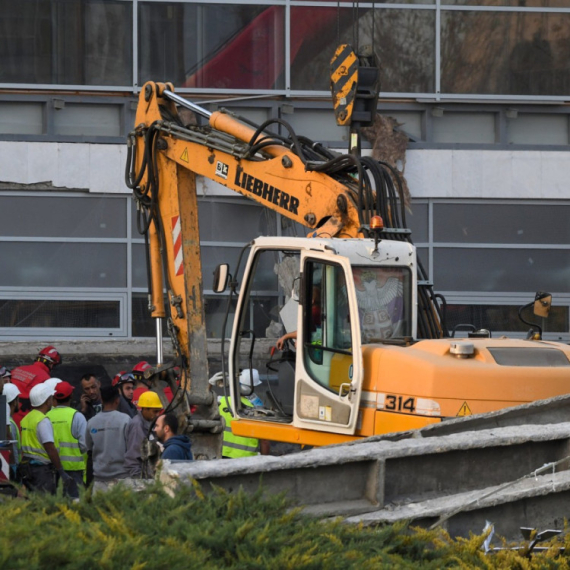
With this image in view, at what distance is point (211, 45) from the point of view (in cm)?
1895

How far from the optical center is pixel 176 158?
12.0 m

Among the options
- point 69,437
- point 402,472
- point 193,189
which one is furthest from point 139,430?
point 402,472

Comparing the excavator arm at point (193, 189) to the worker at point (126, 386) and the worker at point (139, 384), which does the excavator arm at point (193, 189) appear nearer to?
the worker at point (139, 384)

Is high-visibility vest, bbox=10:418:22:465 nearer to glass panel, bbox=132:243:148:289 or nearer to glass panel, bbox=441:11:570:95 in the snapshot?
glass panel, bbox=132:243:148:289

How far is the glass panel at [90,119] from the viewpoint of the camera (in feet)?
61.4

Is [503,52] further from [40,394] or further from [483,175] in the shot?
[40,394]

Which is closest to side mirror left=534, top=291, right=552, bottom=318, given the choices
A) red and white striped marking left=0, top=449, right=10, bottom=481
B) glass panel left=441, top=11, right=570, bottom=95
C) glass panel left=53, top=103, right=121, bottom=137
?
red and white striped marking left=0, top=449, right=10, bottom=481

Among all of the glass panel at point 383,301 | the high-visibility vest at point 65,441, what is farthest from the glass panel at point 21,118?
the glass panel at point 383,301

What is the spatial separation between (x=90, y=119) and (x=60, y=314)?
3.32 metres

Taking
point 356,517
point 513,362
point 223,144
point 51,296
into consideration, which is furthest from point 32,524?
point 51,296

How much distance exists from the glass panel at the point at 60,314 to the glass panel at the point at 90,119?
2.87 meters

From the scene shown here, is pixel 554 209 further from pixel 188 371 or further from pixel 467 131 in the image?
pixel 188 371

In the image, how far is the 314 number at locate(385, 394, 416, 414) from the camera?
26.1 feet

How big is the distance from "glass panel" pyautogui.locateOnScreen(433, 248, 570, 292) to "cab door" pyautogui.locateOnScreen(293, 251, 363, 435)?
1056cm
